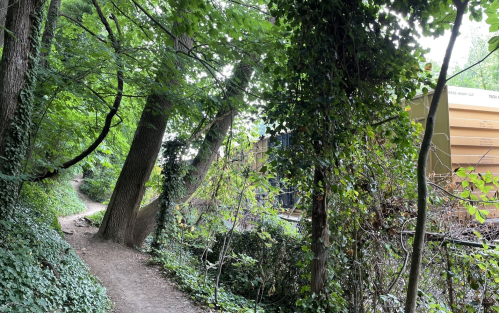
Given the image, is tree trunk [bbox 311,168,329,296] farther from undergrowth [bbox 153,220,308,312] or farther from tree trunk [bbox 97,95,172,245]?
tree trunk [bbox 97,95,172,245]

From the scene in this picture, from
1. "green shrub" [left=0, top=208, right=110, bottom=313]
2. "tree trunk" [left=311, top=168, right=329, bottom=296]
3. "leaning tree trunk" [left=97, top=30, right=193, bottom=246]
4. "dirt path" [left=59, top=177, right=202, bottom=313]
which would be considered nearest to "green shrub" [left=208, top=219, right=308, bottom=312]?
"dirt path" [left=59, top=177, right=202, bottom=313]

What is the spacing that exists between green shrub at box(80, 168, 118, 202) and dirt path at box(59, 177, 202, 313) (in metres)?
12.8

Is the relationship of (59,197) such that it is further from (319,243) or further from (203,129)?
(319,243)

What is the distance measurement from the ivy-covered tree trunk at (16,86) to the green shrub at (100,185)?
57.2 ft

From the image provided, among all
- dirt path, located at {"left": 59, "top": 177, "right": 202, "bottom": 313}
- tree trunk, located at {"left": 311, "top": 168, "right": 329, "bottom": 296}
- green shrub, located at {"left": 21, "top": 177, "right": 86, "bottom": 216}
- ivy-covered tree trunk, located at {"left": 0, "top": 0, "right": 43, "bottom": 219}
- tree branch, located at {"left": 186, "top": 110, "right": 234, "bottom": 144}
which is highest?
tree branch, located at {"left": 186, "top": 110, "right": 234, "bottom": 144}

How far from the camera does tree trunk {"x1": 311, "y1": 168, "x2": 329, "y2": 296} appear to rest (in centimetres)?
299

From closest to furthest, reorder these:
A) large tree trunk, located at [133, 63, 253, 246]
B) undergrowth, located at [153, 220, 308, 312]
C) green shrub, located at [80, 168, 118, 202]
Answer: undergrowth, located at [153, 220, 308, 312] → large tree trunk, located at [133, 63, 253, 246] → green shrub, located at [80, 168, 118, 202]

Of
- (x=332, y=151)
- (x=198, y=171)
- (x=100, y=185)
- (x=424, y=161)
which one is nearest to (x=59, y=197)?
(x=100, y=185)

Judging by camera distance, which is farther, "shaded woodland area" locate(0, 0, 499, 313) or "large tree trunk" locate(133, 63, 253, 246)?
"large tree trunk" locate(133, 63, 253, 246)

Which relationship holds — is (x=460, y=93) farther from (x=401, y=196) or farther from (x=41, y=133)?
(x=41, y=133)

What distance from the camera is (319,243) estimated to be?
301 cm

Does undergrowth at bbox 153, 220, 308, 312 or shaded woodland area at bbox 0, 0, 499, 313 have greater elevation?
shaded woodland area at bbox 0, 0, 499, 313

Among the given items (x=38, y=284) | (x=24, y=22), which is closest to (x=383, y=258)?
(x=38, y=284)

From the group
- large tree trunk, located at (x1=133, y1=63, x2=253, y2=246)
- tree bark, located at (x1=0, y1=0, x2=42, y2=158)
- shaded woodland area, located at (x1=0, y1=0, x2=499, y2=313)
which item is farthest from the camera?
large tree trunk, located at (x1=133, y1=63, x2=253, y2=246)
